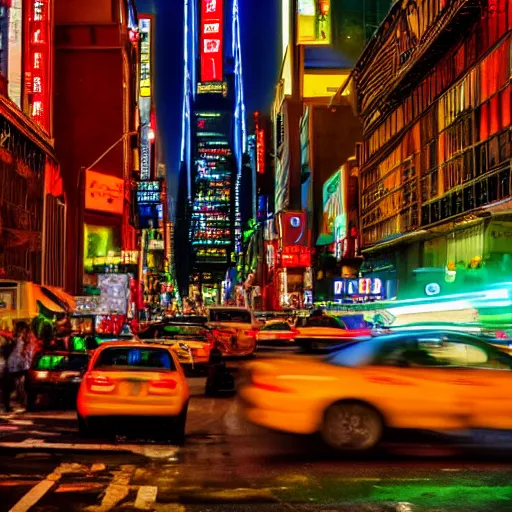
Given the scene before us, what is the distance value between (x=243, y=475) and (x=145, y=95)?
99.2 metres

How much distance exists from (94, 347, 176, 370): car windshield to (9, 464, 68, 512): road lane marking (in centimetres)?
354

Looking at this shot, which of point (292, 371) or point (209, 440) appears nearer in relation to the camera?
point (292, 371)

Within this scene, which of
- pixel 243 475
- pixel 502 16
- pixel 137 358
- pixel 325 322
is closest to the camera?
pixel 243 475

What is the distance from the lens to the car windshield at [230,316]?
34.0 metres

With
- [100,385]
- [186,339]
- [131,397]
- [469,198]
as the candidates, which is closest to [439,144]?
[469,198]

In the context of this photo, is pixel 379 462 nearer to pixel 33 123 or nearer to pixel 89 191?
pixel 33 123

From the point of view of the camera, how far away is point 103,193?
221 feet

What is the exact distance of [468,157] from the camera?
125 feet

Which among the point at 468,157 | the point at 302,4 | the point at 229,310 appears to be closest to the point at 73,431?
the point at 229,310

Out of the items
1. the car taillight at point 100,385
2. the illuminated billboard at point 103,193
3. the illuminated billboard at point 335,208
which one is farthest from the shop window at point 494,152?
the illuminated billboard at point 335,208

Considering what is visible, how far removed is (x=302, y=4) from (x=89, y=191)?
64.2 meters

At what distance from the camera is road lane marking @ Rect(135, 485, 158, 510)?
7.64m

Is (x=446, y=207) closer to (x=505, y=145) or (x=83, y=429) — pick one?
(x=505, y=145)

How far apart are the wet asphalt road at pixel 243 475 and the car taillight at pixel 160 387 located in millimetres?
711
